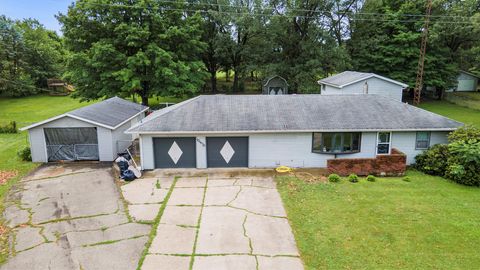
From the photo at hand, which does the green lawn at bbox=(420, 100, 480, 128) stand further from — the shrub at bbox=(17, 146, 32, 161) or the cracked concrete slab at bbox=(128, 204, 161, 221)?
the shrub at bbox=(17, 146, 32, 161)

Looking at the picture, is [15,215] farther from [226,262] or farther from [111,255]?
[226,262]

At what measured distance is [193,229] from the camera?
1045cm

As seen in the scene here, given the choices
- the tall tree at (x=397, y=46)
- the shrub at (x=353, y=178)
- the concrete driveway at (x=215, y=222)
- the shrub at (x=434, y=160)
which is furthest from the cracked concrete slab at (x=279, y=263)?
the tall tree at (x=397, y=46)

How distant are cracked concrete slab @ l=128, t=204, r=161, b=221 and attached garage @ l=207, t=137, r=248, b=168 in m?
4.84

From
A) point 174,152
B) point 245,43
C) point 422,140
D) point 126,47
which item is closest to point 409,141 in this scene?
point 422,140

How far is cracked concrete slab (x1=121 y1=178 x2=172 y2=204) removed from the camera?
1280 centimetres

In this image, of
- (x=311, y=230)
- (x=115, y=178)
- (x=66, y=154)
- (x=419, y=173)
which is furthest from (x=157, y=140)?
(x=419, y=173)

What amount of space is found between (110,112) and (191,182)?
8.76 metres

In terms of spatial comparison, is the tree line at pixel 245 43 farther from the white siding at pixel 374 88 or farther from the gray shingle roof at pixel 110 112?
the white siding at pixel 374 88

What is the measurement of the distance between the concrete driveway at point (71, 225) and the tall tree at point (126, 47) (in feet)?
44.1

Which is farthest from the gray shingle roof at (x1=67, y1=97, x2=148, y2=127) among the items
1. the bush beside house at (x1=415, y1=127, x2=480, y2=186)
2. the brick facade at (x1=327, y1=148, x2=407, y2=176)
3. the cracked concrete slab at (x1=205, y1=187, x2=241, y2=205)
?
the bush beside house at (x1=415, y1=127, x2=480, y2=186)

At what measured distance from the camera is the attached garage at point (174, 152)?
16.3m

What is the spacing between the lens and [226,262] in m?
8.70

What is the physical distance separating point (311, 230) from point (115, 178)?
31.4 ft
